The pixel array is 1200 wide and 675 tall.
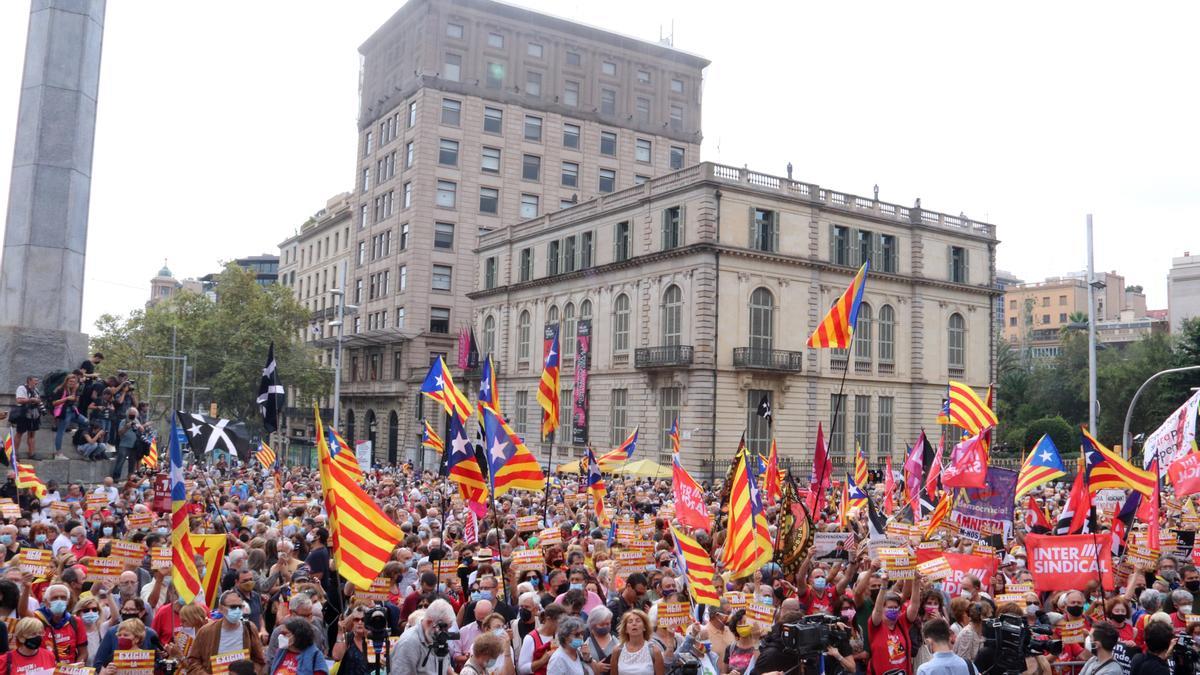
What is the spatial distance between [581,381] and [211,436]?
21.8 metres

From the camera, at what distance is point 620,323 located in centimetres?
4925

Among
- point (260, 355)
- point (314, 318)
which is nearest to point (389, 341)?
point (260, 355)

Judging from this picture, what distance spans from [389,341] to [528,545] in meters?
54.3

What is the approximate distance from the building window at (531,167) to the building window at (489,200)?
227 centimetres

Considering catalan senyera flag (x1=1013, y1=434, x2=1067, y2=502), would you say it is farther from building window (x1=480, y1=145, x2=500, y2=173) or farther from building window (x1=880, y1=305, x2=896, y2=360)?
building window (x1=480, y1=145, x2=500, y2=173)

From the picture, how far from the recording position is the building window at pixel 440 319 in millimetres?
66250

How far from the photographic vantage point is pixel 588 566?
13188 millimetres

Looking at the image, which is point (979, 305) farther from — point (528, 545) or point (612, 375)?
point (528, 545)

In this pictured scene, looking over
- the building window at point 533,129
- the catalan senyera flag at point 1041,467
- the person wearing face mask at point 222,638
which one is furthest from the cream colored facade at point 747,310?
the person wearing face mask at point 222,638

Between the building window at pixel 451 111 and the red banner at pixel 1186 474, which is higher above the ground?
the building window at pixel 451 111

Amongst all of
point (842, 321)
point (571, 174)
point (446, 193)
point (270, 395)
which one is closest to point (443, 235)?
point (446, 193)

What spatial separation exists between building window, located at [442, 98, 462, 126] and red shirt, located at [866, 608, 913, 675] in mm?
58906

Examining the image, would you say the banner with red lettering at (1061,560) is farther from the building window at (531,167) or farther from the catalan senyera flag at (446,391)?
the building window at (531,167)

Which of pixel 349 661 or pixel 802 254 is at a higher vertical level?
pixel 802 254
